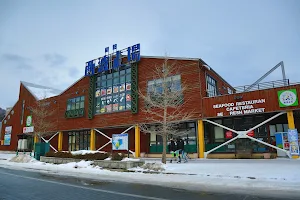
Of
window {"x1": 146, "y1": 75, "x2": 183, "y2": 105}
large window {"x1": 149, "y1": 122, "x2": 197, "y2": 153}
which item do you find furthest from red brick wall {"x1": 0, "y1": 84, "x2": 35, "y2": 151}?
window {"x1": 146, "y1": 75, "x2": 183, "y2": 105}

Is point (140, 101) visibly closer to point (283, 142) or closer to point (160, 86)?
point (160, 86)

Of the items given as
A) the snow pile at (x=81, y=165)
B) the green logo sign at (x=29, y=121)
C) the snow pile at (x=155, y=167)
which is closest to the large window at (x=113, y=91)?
the snow pile at (x=81, y=165)

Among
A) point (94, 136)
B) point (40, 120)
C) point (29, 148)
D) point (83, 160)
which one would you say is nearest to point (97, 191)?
point (83, 160)

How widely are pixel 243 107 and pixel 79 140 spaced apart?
23746mm

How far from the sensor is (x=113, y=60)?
97.2ft

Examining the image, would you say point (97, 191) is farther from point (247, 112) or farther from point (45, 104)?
point (45, 104)

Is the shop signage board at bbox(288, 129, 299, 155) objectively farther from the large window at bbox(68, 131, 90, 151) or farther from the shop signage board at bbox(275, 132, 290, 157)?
the large window at bbox(68, 131, 90, 151)

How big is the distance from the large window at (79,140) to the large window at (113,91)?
5.50m

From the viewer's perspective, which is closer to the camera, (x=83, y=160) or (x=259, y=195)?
(x=259, y=195)

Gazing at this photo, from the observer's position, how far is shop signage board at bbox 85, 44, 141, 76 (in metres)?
27.2

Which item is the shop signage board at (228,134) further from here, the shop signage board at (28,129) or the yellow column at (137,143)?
the shop signage board at (28,129)

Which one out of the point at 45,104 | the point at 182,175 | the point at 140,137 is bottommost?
the point at 182,175

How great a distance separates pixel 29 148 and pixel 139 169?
1385 inches

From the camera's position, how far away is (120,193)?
7898mm
